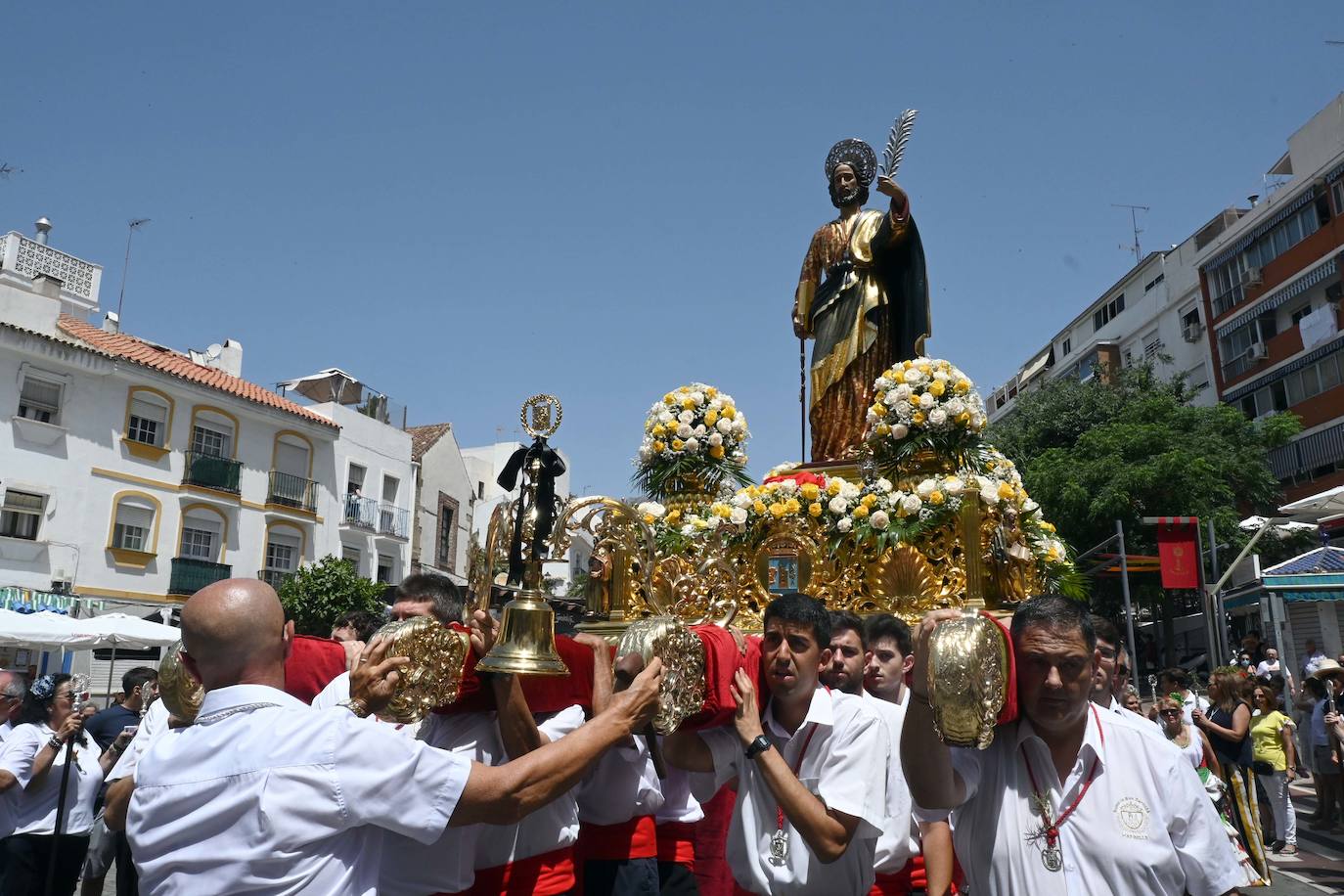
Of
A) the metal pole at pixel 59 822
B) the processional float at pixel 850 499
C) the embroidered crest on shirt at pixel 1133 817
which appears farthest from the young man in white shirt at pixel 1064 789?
the metal pole at pixel 59 822

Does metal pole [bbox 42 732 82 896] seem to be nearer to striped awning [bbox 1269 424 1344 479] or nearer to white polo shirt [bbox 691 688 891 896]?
white polo shirt [bbox 691 688 891 896]

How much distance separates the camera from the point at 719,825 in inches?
209

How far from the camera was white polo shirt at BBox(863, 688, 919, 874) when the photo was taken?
3271mm

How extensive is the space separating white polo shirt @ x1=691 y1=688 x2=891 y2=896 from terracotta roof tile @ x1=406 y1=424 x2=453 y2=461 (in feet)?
109

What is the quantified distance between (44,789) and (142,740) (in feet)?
6.77

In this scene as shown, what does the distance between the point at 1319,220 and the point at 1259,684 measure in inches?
917

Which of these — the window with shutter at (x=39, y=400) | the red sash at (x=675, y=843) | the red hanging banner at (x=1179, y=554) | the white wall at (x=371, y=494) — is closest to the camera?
the red sash at (x=675, y=843)

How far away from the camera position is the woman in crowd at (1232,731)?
7.94 m

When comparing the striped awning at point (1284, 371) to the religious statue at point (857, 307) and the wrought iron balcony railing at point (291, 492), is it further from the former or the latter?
the wrought iron balcony railing at point (291, 492)

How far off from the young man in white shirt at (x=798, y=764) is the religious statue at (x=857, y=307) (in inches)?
222

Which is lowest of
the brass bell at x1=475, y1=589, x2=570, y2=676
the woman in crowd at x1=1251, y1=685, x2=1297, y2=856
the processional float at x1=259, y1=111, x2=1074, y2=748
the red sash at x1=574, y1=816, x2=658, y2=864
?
the woman in crowd at x1=1251, y1=685, x2=1297, y2=856

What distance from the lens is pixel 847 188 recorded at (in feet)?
30.6

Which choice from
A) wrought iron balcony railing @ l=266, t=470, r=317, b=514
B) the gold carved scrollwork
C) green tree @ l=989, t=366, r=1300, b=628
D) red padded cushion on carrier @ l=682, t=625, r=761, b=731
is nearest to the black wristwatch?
red padded cushion on carrier @ l=682, t=625, r=761, b=731

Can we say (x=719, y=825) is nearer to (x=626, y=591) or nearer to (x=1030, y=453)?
(x=626, y=591)
